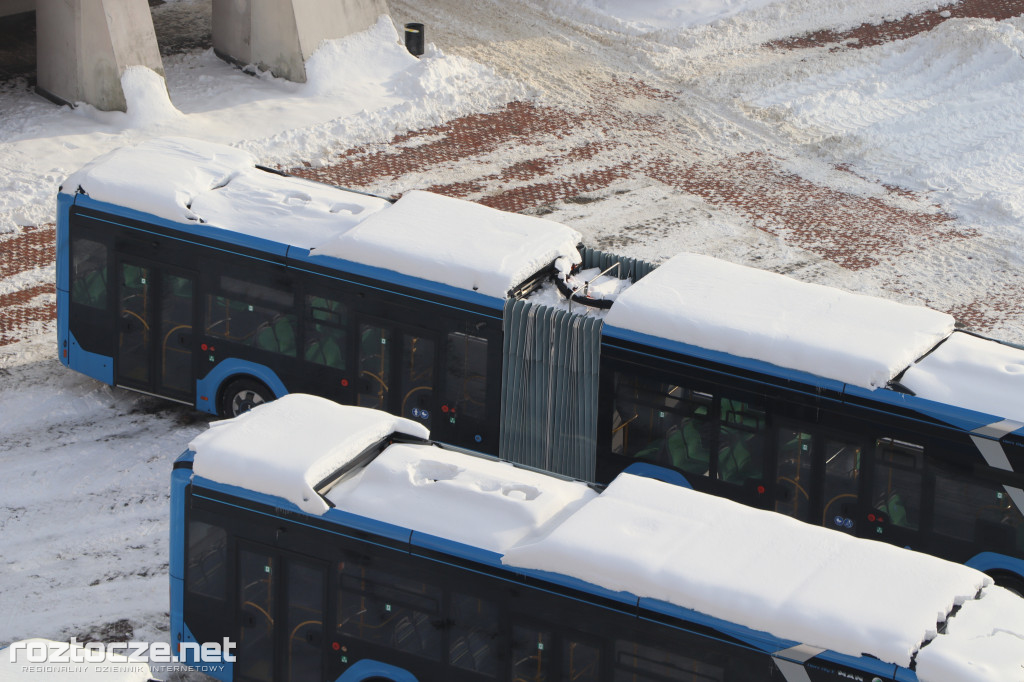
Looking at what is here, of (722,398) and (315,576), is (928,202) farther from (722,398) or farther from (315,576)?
(315,576)

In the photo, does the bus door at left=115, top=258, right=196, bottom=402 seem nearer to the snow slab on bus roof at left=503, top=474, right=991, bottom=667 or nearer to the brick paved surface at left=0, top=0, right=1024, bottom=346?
the brick paved surface at left=0, top=0, right=1024, bottom=346

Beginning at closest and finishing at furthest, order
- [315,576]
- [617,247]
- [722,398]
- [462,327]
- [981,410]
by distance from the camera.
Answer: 1. [315,576]
2. [981,410]
3. [722,398]
4. [462,327]
5. [617,247]

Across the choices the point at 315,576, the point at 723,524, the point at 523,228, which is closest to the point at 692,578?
the point at 723,524

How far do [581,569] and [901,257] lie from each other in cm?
1297

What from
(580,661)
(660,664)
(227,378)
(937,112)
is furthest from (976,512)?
(937,112)

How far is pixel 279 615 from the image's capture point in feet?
37.9

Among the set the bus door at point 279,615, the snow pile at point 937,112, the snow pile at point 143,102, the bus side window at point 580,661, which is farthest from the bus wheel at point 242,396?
the snow pile at point 937,112

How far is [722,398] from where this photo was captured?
1340cm

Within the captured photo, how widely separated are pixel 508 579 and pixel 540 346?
13.0 feet

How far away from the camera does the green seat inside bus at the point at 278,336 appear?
15500mm

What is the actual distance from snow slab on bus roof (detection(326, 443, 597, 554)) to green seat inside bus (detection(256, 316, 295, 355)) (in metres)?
4.20

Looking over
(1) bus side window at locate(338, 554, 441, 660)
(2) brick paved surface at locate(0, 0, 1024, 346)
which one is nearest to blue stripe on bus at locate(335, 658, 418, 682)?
(1) bus side window at locate(338, 554, 441, 660)

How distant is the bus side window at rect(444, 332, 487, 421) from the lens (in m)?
14.5

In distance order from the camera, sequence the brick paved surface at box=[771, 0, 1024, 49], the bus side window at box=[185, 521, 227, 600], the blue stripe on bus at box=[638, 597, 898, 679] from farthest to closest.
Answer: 1. the brick paved surface at box=[771, 0, 1024, 49]
2. the bus side window at box=[185, 521, 227, 600]
3. the blue stripe on bus at box=[638, 597, 898, 679]
